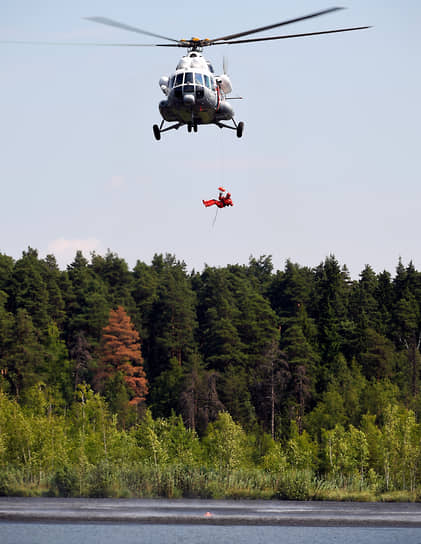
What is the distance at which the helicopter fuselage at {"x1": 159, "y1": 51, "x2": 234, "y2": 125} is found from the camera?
34.8 metres

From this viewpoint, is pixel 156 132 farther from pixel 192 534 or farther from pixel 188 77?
pixel 192 534

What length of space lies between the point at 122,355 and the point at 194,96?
88031 millimetres

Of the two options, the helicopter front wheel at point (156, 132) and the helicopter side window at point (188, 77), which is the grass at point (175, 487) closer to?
the helicopter front wheel at point (156, 132)

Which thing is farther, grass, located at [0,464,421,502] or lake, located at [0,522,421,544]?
grass, located at [0,464,421,502]

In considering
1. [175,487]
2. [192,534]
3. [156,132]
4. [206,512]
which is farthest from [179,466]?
[156,132]

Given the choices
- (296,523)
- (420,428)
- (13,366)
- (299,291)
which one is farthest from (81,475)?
(299,291)

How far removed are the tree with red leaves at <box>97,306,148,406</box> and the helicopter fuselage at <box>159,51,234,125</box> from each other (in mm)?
81389

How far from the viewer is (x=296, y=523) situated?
37.0 metres

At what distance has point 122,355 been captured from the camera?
120 meters

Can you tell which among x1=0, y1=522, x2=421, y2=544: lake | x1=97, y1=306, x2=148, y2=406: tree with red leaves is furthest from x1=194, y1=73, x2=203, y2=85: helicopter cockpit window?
x1=97, y1=306, x2=148, y2=406: tree with red leaves

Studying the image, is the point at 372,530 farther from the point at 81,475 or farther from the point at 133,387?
the point at 133,387

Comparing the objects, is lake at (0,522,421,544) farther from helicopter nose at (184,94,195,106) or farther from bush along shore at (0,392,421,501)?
helicopter nose at (184,94,195,106)

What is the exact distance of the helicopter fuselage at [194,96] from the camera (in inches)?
1368

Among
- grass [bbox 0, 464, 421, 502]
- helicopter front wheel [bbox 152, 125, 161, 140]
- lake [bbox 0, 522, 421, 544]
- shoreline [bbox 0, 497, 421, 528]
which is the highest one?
helicopter front wheel [bbox 152, 125, 161, 140]
